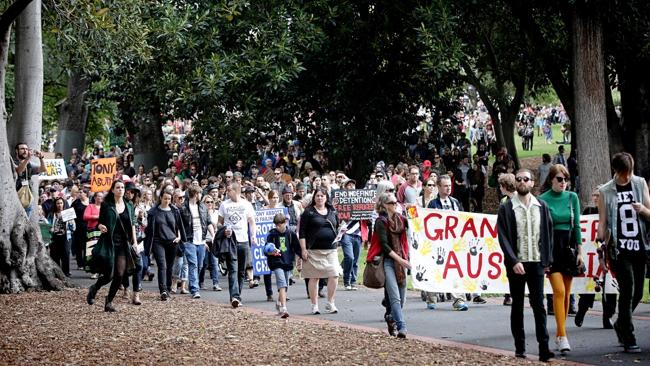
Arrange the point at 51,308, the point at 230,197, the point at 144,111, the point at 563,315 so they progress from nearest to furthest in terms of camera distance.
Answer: the point at 563,315, the point at 51,308, the point at 230,197, the point at 144,111

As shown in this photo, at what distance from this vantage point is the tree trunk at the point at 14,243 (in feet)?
62.3

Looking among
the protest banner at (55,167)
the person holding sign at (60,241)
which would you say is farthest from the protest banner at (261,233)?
the protest banner at (55,167)

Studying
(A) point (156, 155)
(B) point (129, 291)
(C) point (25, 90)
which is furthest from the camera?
(A) point (156, 155)

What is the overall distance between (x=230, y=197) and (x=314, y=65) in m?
13.4

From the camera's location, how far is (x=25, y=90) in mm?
20891

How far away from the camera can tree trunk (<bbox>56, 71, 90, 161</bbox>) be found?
4444 centimetres

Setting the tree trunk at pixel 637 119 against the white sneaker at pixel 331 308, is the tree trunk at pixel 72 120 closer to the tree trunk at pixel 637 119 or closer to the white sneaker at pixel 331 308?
the tree trunk at pixel 637 119

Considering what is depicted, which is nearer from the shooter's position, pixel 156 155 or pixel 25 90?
pixel 25 90

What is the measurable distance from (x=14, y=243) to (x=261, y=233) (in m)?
4.15

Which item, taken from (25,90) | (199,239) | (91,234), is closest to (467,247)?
(199,239)

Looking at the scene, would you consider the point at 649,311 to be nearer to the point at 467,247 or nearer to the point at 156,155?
the point at 467,247

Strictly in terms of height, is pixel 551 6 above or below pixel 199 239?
above

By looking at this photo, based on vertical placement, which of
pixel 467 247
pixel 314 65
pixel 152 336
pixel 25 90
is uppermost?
pixel 314 65

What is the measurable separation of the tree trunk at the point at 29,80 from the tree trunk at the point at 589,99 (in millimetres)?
10874
